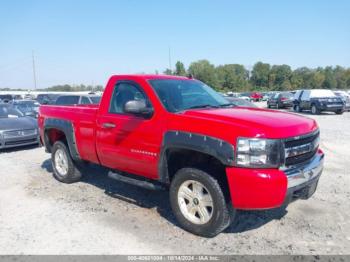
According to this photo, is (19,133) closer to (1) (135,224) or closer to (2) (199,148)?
(1) (135,224)

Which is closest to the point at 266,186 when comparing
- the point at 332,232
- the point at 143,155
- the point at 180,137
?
the point at 180,137

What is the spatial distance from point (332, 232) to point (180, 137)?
2236 millimetres

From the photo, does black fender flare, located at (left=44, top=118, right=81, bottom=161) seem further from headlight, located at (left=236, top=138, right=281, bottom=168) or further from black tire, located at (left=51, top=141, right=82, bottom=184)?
headlight, located at (left=236, top=138, right=281, bottom=168)

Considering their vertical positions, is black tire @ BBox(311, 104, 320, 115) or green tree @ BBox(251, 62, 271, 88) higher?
green tree @ BBox(251, 62, 271, 88)

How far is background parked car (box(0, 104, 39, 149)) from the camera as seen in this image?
31.2 feet

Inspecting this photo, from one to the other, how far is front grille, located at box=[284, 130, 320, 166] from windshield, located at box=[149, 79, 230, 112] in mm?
1407

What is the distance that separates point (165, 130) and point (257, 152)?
1.23 m

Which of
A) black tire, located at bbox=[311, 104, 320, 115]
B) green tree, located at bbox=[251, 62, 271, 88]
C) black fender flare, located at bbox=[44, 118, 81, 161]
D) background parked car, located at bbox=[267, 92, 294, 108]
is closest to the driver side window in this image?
black fender flare, located at bbox=[44, 118, 81, 161]

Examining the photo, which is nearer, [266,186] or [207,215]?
[266,186]

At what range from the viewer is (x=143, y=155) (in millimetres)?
4461

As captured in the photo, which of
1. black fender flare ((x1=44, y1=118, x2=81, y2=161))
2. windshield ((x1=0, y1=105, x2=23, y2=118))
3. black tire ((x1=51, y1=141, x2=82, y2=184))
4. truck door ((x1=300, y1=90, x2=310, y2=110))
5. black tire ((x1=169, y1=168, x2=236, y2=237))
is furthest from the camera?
truck door ((x1=300, y1=90, x2=310, y2=110))

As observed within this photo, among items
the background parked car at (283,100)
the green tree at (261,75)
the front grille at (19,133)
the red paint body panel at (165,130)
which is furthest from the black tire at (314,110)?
the green tree at (261,75)

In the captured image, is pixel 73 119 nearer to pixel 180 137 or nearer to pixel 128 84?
pixel 128 84

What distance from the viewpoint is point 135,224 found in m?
4.39
